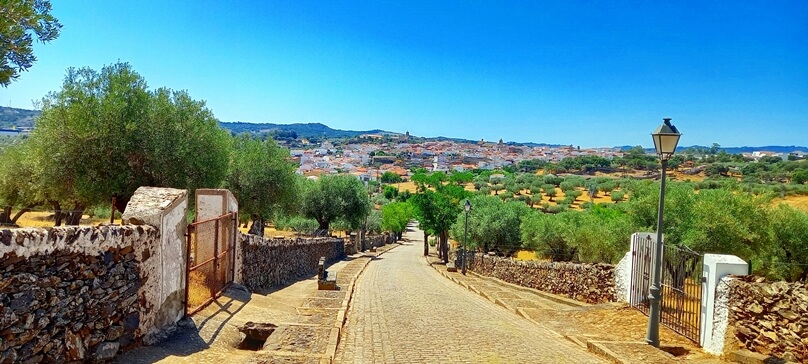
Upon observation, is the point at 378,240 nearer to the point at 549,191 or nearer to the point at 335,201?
the point at 335,201

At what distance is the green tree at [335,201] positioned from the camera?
159ft

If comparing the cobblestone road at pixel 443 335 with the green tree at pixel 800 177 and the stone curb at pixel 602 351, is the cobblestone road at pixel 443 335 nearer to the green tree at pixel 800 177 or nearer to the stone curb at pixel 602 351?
the stone curb at pixel 602 351

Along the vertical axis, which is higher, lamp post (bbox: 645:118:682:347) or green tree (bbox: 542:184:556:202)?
lamp post (bbox: 645:118:682:347)

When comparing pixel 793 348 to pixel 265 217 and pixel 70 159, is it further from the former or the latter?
pixel 265 217

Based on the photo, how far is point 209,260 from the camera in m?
11.5

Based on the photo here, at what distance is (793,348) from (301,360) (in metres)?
7.34

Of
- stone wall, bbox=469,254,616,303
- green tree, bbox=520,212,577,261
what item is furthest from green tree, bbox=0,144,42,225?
green tree, bbox=520,212,577,261

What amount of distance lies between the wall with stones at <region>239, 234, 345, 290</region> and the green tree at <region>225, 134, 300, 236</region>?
4122 mm

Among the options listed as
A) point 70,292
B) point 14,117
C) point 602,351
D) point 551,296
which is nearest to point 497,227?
point 551,296

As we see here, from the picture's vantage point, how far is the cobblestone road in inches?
353

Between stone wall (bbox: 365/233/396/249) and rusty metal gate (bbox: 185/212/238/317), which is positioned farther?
stone wall (bbox: 365/233/396/249)

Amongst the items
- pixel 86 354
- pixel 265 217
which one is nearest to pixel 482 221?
pixel 265 217

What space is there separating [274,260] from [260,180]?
1315 cm

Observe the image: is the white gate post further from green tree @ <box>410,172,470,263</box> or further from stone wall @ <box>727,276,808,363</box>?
green tree @ <box>410,172,470,263</box>
